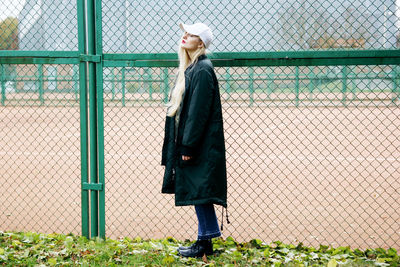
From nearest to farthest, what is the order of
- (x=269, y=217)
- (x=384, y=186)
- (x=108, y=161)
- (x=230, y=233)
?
(x=230, y=233) → (x=269, y=217) → (x=384, y=186) → (x=108, y=161)

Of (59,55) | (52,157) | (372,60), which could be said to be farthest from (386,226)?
(52,157)

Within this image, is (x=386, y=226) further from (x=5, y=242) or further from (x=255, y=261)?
(x=5, y=242)

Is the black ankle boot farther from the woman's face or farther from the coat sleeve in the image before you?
the woman's face

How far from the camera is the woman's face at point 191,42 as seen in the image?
338cm

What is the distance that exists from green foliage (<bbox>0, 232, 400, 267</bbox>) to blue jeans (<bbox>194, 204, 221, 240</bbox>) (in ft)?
0.67

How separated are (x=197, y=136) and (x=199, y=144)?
9cm

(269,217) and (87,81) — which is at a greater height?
(87,81)

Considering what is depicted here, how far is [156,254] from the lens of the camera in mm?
3646

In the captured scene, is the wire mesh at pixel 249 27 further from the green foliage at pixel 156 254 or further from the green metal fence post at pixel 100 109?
the green foliage at pixel 156 254

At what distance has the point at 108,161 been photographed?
8078 mm

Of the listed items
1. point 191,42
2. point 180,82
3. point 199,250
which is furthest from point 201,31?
point 199,250

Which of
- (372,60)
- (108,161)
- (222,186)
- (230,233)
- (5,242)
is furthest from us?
(108,161)

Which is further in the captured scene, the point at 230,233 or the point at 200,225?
the point at 230,233

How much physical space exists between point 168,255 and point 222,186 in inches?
29.3
